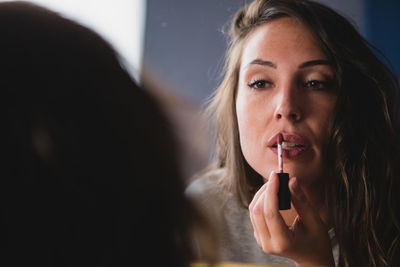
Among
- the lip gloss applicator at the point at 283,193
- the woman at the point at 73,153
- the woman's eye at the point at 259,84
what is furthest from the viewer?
the woman's eye at the point at 259,84

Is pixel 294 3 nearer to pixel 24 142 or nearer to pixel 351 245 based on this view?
pixel 351 245

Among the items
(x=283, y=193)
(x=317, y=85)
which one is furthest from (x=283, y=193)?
(x=317, y=85)

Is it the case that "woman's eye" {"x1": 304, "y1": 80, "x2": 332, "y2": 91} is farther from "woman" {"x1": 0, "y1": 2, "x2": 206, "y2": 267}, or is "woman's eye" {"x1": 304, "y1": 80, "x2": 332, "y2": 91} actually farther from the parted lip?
"woman" {"x1": 0, "y1": 2, "x2": 206, "y2": 267}

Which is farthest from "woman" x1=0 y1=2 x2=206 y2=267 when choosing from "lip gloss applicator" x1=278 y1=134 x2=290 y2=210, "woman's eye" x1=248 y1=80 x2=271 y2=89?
"woman's eye" x1=248 y1=80 x2=271 y2=89

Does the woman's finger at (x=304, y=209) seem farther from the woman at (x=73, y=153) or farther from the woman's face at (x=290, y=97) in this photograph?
the woman at (x=73, y=153)

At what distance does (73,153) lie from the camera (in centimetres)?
28

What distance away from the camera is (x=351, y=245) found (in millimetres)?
702

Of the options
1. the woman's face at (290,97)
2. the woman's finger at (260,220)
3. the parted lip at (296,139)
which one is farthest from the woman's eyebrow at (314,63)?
the woman's finger at (260,220)

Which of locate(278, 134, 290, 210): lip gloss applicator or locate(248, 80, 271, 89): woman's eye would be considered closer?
locate(278, 134, 290, 210): lip gloss applicator

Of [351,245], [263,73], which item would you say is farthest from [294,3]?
[351,245]

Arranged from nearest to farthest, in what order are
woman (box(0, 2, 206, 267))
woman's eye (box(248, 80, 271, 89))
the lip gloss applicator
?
woman (box(0, 2, 206, 267))
the lip gloss applicator
woman's eye (box(248, 80, 271, 89))

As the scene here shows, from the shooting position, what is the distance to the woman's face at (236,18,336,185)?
0.69 meters

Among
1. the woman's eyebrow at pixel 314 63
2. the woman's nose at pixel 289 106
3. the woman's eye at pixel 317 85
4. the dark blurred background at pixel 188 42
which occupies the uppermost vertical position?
the dark blurred background at pixel 188 42

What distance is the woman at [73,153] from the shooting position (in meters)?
0.27
